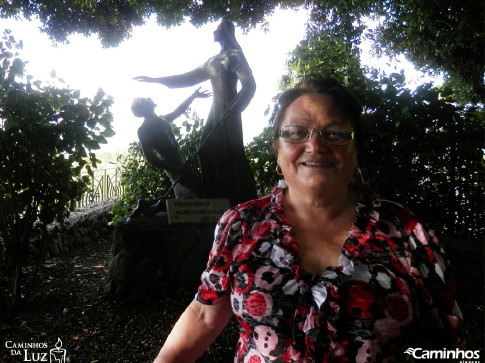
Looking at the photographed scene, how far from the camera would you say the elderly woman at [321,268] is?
3.04ft

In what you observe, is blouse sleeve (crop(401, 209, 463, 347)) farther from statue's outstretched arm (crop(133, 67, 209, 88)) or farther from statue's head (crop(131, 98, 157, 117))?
statue's outstretched arm (crop(133, 67, 209, 88))

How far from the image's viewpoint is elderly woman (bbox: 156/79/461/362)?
93 centimetres

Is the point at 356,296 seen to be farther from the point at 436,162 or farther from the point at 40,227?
the point at 436,162

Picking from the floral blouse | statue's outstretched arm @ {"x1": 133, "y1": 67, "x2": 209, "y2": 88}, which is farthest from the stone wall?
the floral blouse

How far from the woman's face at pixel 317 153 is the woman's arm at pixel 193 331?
495 millimetres

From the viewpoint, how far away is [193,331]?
116 centimetres

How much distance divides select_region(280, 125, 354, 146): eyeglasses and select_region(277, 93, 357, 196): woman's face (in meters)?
0.01

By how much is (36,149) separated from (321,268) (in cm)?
271

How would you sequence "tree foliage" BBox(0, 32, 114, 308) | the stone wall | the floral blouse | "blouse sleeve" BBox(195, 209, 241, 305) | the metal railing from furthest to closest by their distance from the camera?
the metal railing < the stone wall < "tree foliage" BBox(0, 32, 114, 308) < "blouse sleeve" BBox(195, 209, 241, 305) < the floral blouse

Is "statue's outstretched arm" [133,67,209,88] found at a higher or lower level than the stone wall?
higher

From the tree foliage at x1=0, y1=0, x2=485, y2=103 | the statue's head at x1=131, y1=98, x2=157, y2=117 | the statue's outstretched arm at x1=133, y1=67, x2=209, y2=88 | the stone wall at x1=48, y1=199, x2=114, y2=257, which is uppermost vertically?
the tree foliage at x1=0, y1=0, x2=485, y2=103

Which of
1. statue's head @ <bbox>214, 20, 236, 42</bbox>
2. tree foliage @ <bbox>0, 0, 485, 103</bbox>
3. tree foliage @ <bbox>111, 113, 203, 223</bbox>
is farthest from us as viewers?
tree foliage @ <bbox>0, 0, 485, 103</bbox>

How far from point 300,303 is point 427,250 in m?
0.39

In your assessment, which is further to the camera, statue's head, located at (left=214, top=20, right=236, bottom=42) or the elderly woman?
statue's head, located at (left=214, top=20, right=236, bottom=42)
